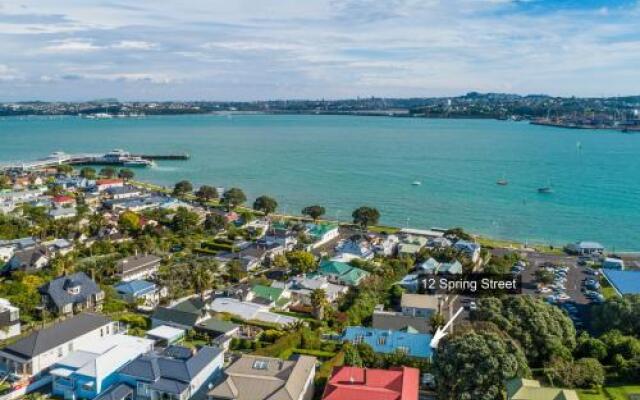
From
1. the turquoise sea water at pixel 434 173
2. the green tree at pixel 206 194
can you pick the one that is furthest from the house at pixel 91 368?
the green tree at pixel 206 194

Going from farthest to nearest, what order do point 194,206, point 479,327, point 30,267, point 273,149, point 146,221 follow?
point 273,149 < point 194,206 < point 146,221 < point 30,267 < point 479,327

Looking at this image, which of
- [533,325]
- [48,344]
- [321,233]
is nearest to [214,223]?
[321,233]

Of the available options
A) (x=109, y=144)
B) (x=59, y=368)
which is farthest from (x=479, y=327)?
(x=109, y=144)

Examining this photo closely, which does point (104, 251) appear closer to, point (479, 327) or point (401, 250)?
point (401, 250)

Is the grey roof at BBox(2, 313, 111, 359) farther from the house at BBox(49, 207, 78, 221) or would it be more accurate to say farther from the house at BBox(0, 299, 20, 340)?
the house at BBox(49, 207, 78, 221)

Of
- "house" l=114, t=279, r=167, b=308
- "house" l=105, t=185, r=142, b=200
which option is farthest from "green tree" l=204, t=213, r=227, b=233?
"house" l=105, t=185, r=142, b=200

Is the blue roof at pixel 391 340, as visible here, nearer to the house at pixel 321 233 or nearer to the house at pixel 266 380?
the house at pixel 266 380
